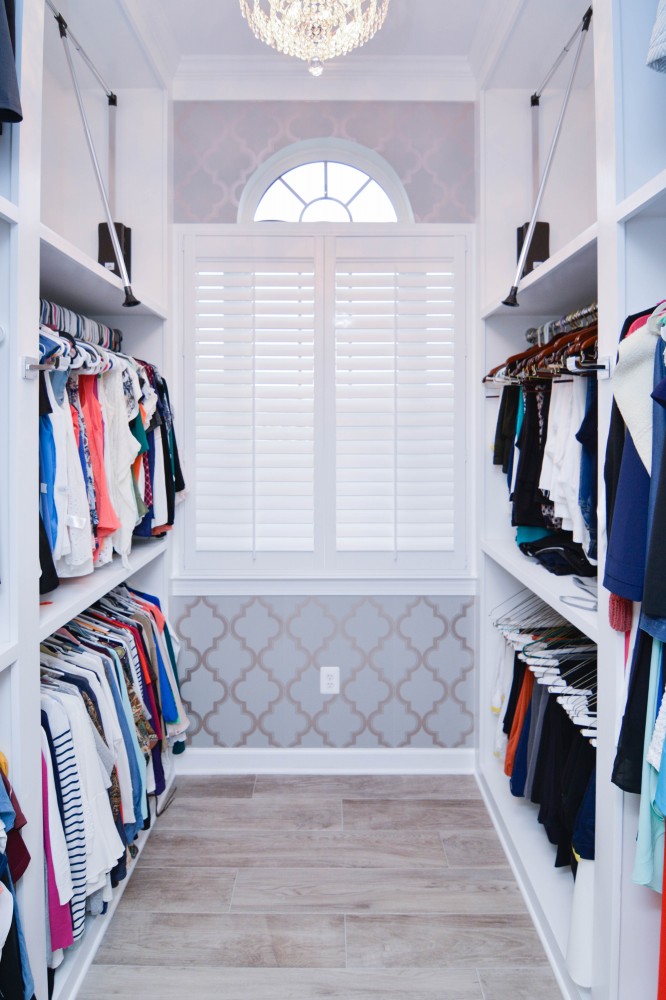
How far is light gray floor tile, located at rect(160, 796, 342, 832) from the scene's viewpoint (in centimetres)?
226

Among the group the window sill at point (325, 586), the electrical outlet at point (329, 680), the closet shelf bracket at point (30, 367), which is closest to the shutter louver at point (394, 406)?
the window sill at point (325, 586)

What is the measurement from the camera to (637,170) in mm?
1274

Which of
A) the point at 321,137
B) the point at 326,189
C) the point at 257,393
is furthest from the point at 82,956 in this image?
the point at 321,137

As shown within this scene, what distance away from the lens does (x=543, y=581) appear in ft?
6.06

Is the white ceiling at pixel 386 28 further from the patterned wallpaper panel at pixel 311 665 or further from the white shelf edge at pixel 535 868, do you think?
the white shelf edge at pixel 535 868

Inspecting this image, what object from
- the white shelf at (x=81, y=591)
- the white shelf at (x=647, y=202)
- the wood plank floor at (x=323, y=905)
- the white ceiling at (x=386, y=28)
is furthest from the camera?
the white ceiling at (x=386, y=28)

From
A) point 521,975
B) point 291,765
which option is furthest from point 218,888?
point 521,975

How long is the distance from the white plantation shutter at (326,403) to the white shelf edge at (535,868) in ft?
3.00

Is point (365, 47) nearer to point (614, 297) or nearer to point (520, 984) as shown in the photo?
point (614, 297)

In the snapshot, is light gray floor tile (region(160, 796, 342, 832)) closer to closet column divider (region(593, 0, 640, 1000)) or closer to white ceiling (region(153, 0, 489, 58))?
closet column divider (region(593, 0, 640, 1000))

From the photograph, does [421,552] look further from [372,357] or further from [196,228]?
[196,228]

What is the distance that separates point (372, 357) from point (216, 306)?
69cm

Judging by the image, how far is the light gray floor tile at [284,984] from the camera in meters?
1.56

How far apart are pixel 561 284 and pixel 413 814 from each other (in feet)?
6.38
